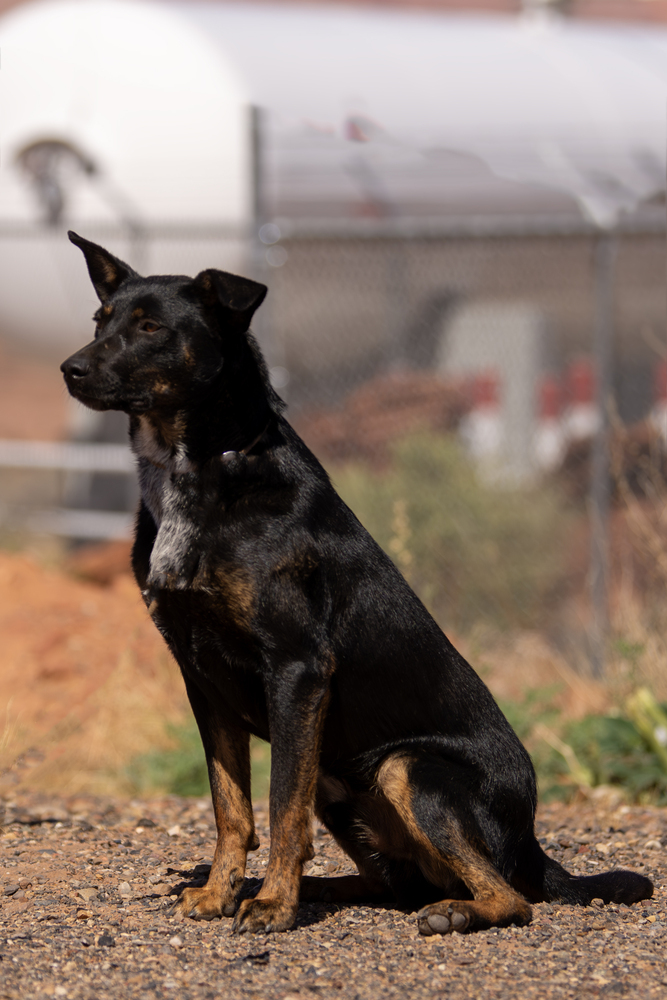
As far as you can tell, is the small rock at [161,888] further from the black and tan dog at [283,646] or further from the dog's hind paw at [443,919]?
the dog's hind paw at [443,919]

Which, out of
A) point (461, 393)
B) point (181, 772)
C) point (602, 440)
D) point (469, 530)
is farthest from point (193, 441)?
point (461, 393)

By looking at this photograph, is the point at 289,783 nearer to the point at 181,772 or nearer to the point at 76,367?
the point at 76,367

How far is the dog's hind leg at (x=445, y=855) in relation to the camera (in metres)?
2.96

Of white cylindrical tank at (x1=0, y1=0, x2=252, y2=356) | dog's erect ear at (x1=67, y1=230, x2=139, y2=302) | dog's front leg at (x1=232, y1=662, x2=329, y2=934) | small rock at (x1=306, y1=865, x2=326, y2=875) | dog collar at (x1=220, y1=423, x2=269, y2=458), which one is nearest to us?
dog's front leg at (x1=232, y1=662, x2=329, y2=934)

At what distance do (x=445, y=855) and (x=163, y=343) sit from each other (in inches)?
59.3

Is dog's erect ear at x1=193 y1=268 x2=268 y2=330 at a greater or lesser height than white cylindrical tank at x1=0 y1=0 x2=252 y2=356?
lesser

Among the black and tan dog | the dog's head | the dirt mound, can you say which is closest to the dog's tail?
the black and tan dog

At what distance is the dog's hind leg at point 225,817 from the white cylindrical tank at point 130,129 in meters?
5.23

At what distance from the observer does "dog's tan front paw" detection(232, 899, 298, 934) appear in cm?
294

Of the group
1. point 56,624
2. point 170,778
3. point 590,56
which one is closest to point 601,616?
point 170,778

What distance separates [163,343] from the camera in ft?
9.86

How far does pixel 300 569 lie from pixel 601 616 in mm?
4137

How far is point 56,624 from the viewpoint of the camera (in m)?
7.16

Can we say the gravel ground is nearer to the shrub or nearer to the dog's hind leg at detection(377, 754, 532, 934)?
the dog's hind leg at detection(377, 754, 532, 934)
